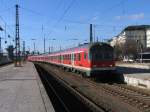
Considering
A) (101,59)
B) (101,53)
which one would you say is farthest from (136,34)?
(101,59)

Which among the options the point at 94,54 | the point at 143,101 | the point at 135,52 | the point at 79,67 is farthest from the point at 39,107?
the point at 135,52

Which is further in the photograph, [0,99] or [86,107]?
[86,107]

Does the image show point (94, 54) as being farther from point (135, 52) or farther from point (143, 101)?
point (135, 52)

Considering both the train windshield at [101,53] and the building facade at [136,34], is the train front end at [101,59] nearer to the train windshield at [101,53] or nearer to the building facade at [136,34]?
the train windshield at [101,53]

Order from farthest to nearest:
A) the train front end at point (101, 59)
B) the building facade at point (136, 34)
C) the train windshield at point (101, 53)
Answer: the building facade at point (136, 34)
the train windshield at point (101, 53)
the train front end at point (101, 59)


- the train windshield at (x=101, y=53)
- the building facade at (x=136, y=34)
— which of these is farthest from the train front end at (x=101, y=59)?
the building facade at (x=136, y=34)

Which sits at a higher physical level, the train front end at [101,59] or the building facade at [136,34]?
the building facade at [136,34]

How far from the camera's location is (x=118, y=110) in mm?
16234

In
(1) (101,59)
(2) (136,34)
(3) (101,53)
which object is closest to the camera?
(1) (101,59)

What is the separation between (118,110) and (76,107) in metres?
2.24

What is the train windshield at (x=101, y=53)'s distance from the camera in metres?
32.7

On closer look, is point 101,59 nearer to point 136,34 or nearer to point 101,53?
point 101,53

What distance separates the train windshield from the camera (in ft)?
107

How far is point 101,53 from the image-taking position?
1305 inches
